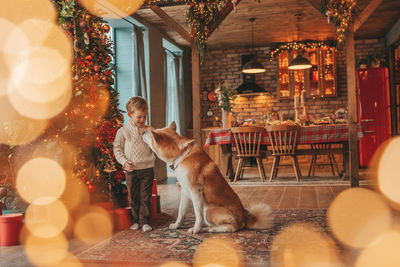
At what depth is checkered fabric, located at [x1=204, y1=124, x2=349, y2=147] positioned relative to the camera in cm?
536

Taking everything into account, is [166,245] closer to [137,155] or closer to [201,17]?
[137,155]

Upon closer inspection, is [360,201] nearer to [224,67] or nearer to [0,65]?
[0,65]

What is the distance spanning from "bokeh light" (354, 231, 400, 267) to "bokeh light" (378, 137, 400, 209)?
1.10m

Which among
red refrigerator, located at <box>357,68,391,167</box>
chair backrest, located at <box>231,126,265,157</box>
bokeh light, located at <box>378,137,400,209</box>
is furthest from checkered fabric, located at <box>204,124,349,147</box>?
red refrigerator, located at <box>357,68,391,167</box>

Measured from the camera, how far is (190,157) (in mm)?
2758

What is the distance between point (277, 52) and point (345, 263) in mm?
7208

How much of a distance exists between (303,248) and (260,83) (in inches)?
276

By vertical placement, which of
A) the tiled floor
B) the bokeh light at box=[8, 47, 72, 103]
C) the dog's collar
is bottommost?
the tiled floor

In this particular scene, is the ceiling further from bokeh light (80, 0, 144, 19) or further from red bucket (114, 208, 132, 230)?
red bucket (114, 208, 132, 230)

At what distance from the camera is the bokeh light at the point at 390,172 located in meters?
4.21

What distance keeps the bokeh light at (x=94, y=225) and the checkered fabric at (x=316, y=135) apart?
295 centimetres

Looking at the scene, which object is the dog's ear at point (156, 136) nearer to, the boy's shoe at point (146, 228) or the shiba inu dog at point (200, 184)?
the shiba inu dog at point (200, 184)


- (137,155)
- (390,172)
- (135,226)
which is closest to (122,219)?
(135,226)

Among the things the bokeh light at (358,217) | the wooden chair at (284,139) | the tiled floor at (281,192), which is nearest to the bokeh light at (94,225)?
the tiled floor at (281,192)
